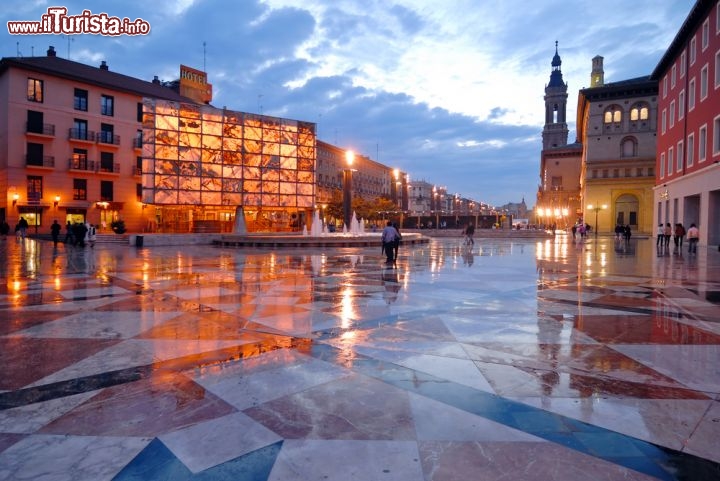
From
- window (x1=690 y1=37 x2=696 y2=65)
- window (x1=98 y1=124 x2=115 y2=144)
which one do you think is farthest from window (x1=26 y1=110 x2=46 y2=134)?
window (x1=690 y1=37 x2=696 y2=65)

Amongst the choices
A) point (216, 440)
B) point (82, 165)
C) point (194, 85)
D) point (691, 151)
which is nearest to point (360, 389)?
point (216, 440)

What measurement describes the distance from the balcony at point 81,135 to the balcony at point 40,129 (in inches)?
54.4

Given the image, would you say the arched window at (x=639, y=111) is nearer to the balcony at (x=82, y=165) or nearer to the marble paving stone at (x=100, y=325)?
the balcony at (x=82, y=165)

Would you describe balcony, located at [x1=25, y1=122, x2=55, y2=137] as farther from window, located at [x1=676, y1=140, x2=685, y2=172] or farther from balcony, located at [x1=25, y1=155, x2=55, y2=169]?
window, located at [x1=676, y1=140, x2=685, y2=172]

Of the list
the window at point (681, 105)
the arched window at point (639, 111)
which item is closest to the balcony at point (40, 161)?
the window at point (681, 105)

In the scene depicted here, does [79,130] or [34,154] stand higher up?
[79,130]

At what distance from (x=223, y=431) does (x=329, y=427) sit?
2.26ft

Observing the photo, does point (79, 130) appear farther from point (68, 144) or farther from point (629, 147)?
point (629, 147)

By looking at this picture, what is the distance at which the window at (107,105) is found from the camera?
42.0 metres

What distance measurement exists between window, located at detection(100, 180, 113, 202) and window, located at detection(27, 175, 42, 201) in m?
4.81

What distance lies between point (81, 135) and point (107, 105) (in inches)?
157

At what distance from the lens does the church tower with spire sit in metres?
103

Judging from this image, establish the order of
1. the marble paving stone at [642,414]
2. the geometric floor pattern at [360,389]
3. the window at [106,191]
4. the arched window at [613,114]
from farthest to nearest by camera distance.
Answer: the arched window at [613,114], the window at [106,191], the marble paving stone at [642,414], the geometric floor pattern at [360,389]

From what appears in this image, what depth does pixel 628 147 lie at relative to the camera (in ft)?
178
